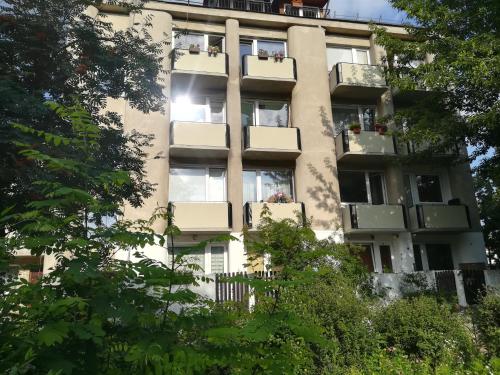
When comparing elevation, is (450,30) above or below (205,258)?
above

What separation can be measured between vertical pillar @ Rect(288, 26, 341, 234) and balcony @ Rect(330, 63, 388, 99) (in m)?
0.57

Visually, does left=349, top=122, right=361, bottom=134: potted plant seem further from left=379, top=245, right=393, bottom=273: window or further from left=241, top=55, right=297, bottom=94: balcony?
left=379, top=245, right=393, bottom=273: window

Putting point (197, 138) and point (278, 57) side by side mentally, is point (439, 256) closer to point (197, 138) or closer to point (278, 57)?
point (278, 57)

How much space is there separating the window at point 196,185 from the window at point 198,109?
2302mm

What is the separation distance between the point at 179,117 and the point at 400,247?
10.9m

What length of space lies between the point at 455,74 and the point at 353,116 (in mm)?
6405

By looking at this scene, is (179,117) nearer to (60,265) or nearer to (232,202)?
(232,202)

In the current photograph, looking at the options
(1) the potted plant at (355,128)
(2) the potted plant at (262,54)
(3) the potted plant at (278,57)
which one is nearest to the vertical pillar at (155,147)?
(2) the potted plant at (262,54)

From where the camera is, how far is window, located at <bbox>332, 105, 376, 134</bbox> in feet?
61.7

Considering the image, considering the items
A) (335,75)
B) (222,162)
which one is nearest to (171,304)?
(222,162)

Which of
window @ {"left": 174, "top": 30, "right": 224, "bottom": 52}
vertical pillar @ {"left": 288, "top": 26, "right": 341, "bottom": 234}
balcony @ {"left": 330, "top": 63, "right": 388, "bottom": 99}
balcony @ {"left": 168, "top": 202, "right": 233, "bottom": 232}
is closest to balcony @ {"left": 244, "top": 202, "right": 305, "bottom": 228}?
balcony @ {"left": 168, "top": 202, "right": 233, "bottom": 232}

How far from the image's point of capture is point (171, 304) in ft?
9.93

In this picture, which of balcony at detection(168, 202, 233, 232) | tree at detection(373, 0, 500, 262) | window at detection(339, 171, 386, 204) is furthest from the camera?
window at detection(339, 171, 386, 204)

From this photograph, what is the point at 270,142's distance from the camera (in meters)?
16.5
